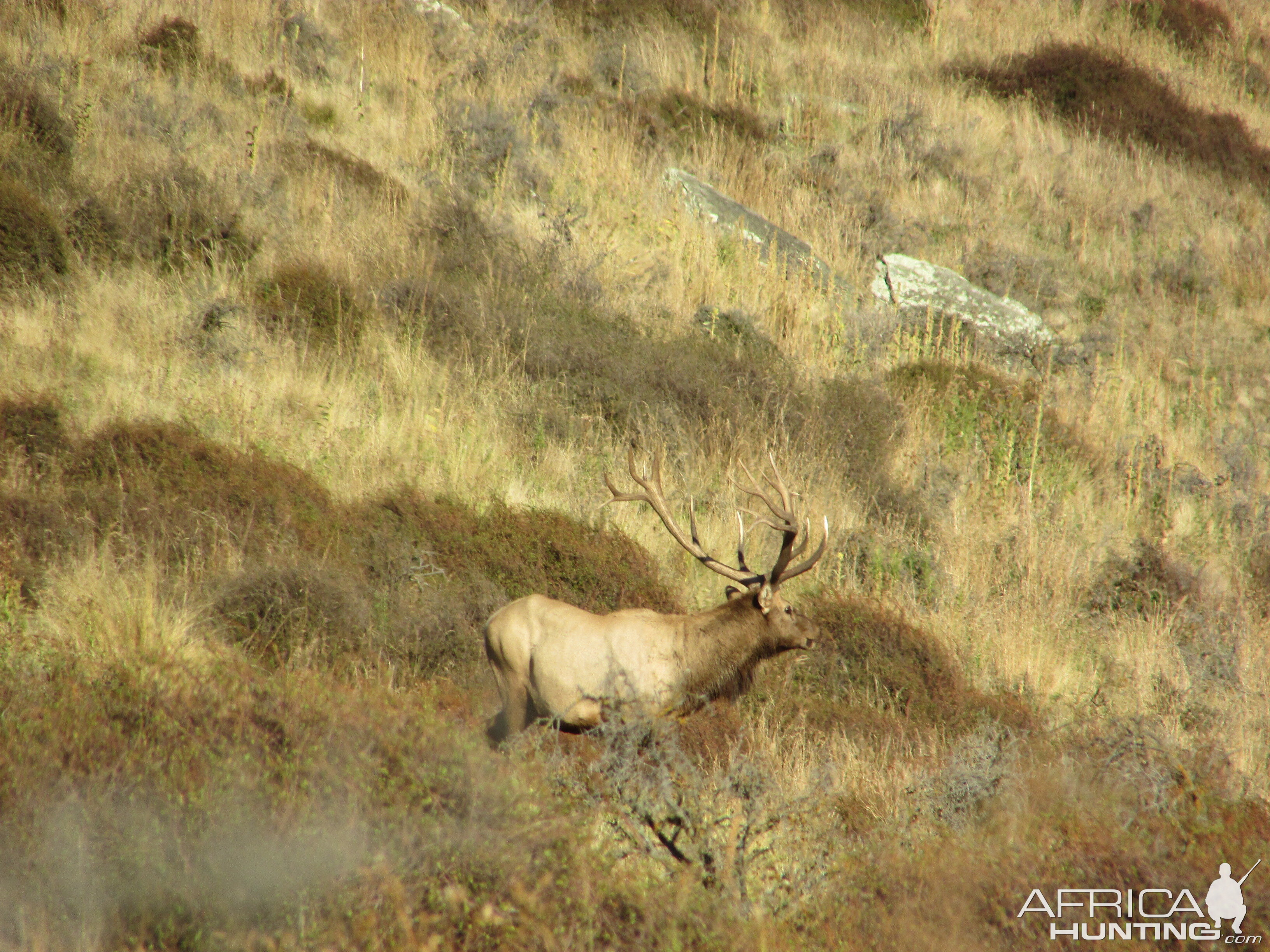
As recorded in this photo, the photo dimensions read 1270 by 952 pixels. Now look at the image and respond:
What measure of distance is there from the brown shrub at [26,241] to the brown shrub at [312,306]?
57.6 inches

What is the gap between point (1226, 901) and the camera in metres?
3.53

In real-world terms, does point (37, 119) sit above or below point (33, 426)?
above

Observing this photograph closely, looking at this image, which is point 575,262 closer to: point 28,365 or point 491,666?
point 28,365

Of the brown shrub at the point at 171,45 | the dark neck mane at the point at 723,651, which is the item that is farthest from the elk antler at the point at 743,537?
the brown shrub at the point at 171,45

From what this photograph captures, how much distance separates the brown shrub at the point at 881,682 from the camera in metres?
5.93

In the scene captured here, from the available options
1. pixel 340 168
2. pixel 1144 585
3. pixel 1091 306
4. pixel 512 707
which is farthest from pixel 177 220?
pixel 1091 306

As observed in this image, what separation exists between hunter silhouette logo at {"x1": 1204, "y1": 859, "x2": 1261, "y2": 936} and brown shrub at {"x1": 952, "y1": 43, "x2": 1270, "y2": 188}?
15056mm

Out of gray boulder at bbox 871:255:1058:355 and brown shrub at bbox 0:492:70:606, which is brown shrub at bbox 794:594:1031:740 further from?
gray boulder at bbox 871:255:1058:355

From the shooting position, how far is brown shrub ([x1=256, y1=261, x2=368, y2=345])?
794 centimetres

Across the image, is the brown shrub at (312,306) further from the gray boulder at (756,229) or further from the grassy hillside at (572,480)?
the gray boulder at (756,229)

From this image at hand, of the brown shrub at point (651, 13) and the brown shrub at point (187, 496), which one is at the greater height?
the brown shrub at point (651, 13)

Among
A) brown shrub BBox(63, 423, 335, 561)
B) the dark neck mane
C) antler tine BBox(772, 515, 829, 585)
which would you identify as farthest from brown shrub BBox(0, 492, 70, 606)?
antler tine BBox(772, 515, 829, 585)

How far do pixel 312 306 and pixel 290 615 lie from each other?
3.69m

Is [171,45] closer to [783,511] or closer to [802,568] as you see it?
[783,511]
